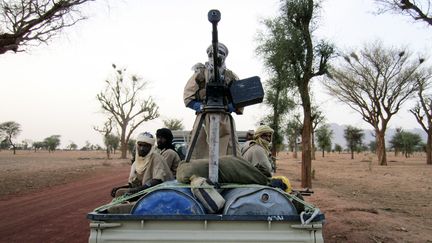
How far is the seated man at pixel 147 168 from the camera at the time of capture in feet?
16.3

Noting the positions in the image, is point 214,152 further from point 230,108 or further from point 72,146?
point 72,146

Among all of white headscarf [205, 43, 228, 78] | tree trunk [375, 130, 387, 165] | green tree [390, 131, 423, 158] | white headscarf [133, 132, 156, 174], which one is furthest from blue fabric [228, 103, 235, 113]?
green tree [390, 131, 423, 158]

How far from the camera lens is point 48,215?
9891 millimetres

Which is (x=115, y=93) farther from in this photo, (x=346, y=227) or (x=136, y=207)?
(x=136, y=207)

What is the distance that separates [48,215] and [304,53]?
34.9 feet

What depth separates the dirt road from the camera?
7.66 metres

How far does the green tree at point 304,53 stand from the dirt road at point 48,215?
282 inches

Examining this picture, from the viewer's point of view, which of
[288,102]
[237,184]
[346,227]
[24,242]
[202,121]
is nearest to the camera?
[237,184]

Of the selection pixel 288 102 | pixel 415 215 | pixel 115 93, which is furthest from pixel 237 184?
pixel 115 93

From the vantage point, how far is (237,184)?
3854 mm

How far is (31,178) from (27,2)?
8.06 m

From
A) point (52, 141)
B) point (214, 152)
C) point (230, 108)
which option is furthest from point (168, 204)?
point (52, 141)

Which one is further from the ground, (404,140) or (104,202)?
(404,140)

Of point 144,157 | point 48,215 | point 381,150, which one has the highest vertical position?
point 381,150
